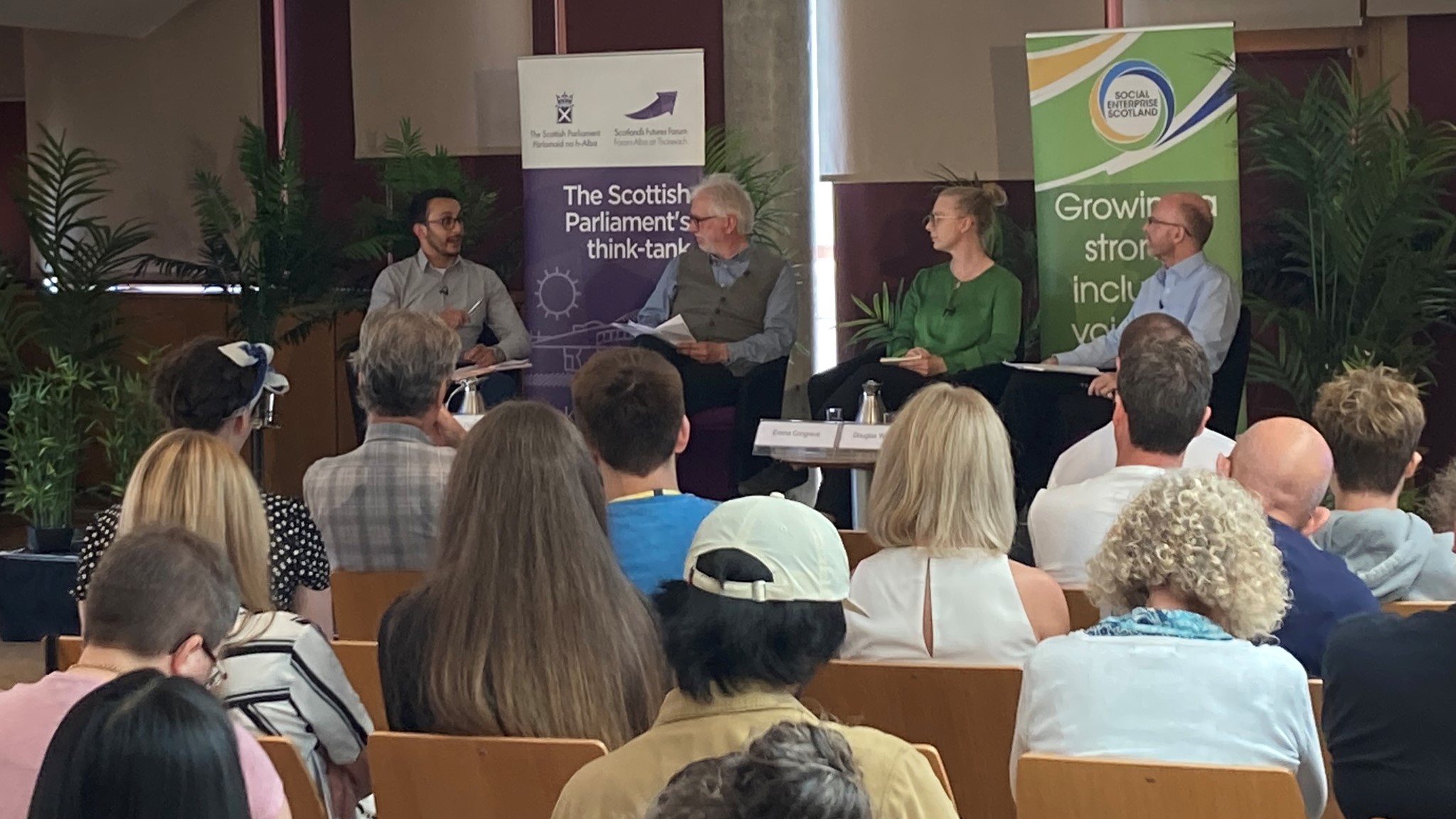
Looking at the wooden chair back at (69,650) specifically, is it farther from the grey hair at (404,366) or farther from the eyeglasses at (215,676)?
the grey hair at (404,366)

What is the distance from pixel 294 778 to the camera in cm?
227

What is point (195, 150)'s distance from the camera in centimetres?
877

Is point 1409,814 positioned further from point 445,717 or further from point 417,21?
point 417,21

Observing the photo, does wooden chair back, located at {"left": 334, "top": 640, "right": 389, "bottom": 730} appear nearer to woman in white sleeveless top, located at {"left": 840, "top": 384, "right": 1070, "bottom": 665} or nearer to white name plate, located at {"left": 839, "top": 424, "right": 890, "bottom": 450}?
woman in white sleeveless top, located at {"left": 840, "top": 384, "right": 1070, "bottom": 665}

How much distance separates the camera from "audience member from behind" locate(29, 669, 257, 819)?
4.71ft

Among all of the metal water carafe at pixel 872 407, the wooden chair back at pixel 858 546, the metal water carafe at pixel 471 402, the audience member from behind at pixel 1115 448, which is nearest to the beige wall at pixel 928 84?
the metal water carafe at pixel 872 407

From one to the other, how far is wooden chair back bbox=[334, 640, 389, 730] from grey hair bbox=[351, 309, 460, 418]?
967 millimetres

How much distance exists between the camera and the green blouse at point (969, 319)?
6.31m

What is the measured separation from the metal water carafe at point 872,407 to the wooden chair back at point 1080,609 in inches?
92.5

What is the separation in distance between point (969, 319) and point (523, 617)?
169 inches

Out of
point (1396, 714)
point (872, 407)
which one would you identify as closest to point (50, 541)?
point (872, 407)

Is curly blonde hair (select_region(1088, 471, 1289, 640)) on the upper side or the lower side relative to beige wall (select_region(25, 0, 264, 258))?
lower

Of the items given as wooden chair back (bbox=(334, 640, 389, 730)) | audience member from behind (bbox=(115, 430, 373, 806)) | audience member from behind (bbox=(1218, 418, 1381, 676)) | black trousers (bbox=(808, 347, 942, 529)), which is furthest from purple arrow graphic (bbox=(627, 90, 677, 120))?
wooden chair back (bbox=(334, 640, 389, 730))

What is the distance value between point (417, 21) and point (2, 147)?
338 centimetres
